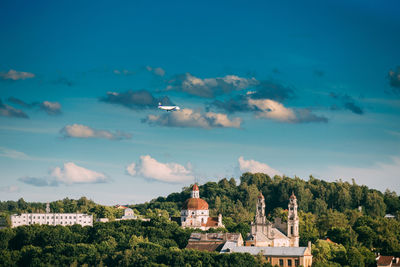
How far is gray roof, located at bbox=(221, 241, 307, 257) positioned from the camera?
103 metres

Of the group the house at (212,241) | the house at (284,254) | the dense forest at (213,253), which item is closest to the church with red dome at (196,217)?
the dense forest at (213,253)

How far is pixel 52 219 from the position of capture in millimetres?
183500

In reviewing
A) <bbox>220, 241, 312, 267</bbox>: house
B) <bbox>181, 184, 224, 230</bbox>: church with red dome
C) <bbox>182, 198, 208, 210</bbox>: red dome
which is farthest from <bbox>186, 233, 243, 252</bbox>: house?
<bbox>182, 198, 208, 210</bbox>: red dome

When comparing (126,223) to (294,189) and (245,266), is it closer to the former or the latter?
(245,266)

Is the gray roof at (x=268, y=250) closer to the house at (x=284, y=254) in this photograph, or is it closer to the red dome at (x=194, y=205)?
the house at (x=284, y=254)

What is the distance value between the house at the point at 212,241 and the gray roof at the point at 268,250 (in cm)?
279

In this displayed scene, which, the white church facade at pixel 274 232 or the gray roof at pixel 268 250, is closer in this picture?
the gray roof at pixel 268 250

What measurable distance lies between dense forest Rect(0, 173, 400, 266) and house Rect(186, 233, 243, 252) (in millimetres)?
2719

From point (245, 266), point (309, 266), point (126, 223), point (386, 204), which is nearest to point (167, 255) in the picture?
point (245, 266)

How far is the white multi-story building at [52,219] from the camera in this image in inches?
6979

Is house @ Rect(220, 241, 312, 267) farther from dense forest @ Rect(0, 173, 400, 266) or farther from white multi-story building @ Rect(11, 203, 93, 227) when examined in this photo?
white multi-story building @ Rect(11, 203, 93, 227)

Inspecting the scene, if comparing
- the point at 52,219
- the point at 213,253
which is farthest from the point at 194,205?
the point at 52,219

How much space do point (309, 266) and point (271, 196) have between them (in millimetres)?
80839

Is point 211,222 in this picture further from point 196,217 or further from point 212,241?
point 212,241
